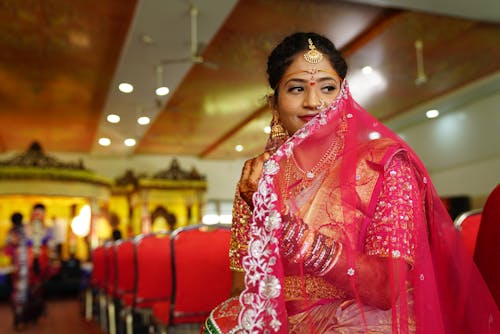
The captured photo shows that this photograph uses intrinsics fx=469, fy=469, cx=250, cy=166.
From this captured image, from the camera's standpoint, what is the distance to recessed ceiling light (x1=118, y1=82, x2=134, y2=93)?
7.35 metres

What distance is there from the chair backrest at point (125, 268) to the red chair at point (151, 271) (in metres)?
0.14

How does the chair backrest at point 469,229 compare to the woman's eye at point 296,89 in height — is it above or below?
below

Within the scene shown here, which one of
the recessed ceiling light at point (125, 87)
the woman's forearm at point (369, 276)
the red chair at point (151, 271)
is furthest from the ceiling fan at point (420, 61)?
the woman's forearm at point (369, 276)

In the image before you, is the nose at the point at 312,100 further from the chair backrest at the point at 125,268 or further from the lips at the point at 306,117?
the chair backrest at the point at 125,268

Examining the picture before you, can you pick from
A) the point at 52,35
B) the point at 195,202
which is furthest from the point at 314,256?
the point at 195,202

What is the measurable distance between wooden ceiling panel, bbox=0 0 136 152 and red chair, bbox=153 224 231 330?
3.62 meters

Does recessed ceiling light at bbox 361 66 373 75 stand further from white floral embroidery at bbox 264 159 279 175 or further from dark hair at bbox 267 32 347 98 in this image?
white floral embroidery at bbox 264 159 279 175

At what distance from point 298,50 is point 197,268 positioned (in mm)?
1580

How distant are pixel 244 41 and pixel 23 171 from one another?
6.34 meters

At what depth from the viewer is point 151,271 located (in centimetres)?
293

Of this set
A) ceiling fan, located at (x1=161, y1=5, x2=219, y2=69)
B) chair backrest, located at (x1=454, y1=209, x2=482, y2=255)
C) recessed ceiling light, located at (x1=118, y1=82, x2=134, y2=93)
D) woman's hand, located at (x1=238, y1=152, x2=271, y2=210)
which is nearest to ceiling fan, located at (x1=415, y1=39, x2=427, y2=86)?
ceiling fan, located at (x1=161, y1=5, x2=219, y2=69)

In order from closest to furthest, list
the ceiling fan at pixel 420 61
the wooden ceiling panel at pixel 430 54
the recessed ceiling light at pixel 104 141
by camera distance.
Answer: the wooden ceiling panel at pixel 430 54
the ceiling fan at pixel 420 61
the recessed ceiling light at pixel 104 141

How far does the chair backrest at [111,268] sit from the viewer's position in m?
4.24

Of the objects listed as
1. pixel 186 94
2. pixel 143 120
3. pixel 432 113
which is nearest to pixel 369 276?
pixel 186 94
